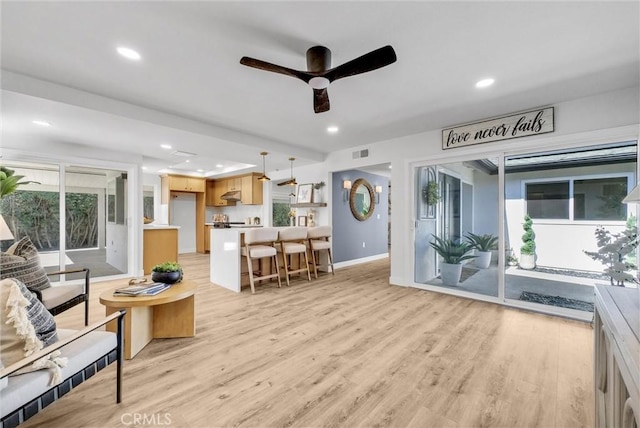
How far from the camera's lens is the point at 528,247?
353cm

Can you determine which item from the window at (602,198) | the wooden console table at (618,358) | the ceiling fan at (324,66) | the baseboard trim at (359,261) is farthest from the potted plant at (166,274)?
the window at (602,198)

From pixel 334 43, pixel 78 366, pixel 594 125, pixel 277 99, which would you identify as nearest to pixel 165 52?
pixel 277 99

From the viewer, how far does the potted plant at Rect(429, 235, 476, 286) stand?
13.2 ft

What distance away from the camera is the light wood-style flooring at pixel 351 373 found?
1562 millimetres

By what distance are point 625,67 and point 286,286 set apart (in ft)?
15.0

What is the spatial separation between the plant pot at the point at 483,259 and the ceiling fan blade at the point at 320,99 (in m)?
3.05

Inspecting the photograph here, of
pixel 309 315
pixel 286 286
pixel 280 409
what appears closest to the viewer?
pixel 280 409

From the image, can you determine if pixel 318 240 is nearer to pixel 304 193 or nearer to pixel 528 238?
pixel 304 193

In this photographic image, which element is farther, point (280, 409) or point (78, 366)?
point (280, 409)

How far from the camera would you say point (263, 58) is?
2.22 meters

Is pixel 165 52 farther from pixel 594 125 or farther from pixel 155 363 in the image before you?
pixel 594 125

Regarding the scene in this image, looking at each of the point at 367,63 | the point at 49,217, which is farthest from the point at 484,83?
the point at 49,217

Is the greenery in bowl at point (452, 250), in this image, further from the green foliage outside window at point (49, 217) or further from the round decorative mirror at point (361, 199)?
the green foliage outside window at point (49, 217)

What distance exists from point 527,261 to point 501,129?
5.86 feet
